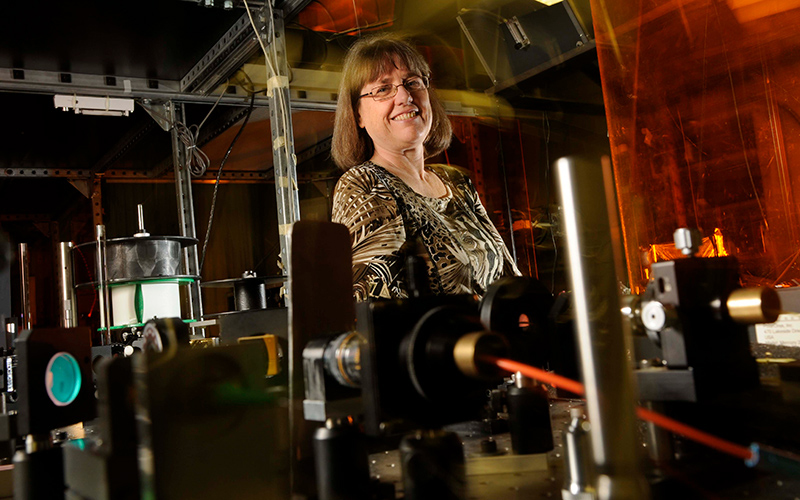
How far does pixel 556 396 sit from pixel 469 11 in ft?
8.57

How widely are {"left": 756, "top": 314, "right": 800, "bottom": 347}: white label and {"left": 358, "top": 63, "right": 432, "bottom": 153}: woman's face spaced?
2.44ft

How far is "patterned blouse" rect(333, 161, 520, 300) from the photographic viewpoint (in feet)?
3.49

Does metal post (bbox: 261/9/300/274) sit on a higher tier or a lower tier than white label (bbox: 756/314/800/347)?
higher

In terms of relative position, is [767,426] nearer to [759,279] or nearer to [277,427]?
[277,427]

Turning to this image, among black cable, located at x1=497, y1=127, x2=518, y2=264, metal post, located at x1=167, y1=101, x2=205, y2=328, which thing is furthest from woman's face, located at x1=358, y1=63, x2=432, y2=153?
metal post, located at x1=167, y1=101, x2=205, y2=328

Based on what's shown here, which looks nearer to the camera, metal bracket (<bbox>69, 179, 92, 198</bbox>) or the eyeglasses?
the eyeglasses

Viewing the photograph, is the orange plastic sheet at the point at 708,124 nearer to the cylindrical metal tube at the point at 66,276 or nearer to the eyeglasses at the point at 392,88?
the eyeglasses at the point at 392,88

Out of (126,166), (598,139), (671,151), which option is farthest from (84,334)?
(126,166)

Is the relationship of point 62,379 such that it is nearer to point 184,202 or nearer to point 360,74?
point 360,74

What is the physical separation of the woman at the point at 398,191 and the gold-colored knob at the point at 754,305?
63cm

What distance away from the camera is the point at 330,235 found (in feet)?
1.85

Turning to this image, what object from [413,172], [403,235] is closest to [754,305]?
[403,235]

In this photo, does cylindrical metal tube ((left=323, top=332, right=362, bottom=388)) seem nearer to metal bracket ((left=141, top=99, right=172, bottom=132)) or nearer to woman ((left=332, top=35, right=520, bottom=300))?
woman ((left=332, top=35, right=520, bottom=300))

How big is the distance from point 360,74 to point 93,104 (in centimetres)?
223
